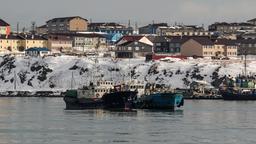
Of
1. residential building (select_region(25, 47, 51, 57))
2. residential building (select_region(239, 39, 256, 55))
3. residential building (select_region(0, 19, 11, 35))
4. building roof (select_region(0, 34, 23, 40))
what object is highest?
residential building (select_region(0, 19, 11, 35))

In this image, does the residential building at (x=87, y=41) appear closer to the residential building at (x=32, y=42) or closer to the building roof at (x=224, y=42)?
the residential building at (x=32, y=42)

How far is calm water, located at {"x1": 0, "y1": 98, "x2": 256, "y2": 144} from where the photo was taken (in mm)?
62531

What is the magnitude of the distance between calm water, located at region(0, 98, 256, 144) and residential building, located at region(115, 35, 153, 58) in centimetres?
7288

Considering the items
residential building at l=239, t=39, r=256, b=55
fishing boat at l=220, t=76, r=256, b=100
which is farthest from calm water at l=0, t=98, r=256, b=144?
Result: residential building at l=239, t=39, r=256, b=55

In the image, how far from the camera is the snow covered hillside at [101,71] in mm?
142250

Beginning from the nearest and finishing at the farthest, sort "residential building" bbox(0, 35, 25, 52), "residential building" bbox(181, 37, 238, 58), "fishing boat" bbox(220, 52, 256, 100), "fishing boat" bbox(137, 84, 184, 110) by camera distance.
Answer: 1. "fishing boat" bbox(137, 84, 184, 110)
2. "fishing boat" bbox(220, 52, 256, 100)
3. "residential building" bbox(181, 37, 238, 58)
4. "residential building" bbox(0, 35, 25, 52)

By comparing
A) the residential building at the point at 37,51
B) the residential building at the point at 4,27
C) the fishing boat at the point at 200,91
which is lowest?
the fishing boat at the point at 200,91

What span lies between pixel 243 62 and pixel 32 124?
7941 cm

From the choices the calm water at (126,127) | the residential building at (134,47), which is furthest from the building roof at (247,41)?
the calm water at (126,127)

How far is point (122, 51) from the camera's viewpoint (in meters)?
168

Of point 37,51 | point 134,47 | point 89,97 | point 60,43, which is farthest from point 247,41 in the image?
point 89,97

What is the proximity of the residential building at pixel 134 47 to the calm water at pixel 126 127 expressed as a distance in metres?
72.9

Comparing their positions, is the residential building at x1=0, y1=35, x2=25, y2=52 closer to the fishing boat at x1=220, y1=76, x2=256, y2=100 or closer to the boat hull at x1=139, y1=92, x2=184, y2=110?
the fishing boat at x1=220, y1=76, x2=256, y2=100

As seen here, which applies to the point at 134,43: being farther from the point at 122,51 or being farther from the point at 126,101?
the point at 126,101
